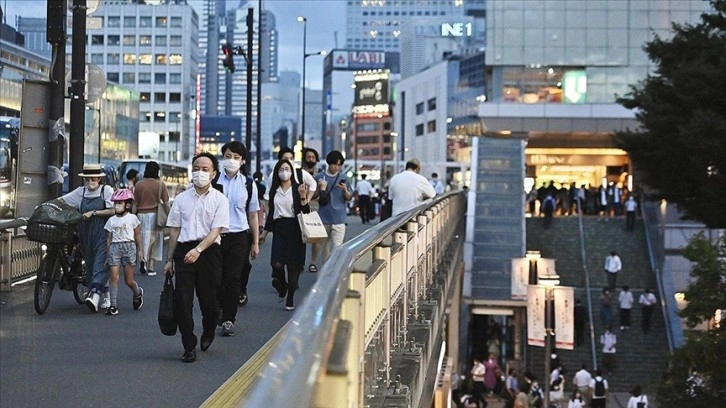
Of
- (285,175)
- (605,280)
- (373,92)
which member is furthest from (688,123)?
(373,92)

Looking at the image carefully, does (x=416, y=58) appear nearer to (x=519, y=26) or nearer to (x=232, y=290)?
(x=519, y=26)

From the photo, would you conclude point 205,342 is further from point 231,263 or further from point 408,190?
point 408,190

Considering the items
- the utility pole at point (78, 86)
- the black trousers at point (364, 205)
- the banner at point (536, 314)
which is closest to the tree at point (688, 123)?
the banner at point (536, 314)

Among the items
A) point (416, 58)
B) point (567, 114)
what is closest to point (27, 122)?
point (567, 114)

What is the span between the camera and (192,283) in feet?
32.2

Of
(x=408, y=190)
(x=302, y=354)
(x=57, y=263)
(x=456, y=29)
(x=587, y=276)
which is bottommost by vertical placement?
(x=587, y=276)

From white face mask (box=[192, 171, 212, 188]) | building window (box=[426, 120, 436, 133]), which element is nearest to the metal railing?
white face mask (box=[192, 171, 212, 188])

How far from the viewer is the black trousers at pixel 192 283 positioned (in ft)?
31.6

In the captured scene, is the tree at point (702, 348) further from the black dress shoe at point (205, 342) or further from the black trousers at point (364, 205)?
the black trousers at point (364, 205)

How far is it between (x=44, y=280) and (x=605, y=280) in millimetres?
33105

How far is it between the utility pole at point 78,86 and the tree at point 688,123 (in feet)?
61.0

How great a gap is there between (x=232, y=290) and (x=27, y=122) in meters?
4.78

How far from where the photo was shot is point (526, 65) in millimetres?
68875

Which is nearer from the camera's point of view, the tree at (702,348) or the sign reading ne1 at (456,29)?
the tree at (702,348)
